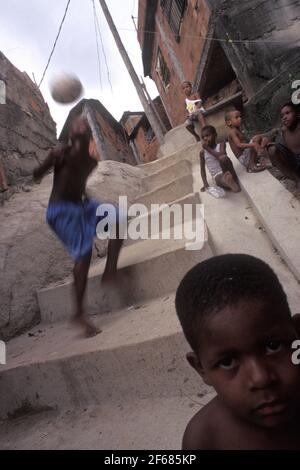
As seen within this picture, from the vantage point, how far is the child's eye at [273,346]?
822 millimetres

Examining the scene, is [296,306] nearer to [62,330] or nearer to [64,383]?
[64,383]

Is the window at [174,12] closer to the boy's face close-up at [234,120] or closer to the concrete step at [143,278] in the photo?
the boy's face close-up at [234,120]

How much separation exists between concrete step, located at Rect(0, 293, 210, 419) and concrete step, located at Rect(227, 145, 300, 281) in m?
0.76

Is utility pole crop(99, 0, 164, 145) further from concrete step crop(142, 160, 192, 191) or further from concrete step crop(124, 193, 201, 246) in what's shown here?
concrete step crop(124, 193, 201, 246)

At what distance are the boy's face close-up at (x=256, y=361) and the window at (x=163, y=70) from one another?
14290 mm

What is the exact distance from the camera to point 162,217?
3426 millimetres

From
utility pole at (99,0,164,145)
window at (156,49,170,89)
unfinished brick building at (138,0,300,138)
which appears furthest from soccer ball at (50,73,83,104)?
window at (156,49,170,89)

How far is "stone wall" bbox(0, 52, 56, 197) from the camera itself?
3.99 meters

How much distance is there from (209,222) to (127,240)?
4.30 feet

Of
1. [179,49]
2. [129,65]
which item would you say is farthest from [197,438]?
[179,49]

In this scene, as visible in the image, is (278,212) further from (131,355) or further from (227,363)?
(227,363)

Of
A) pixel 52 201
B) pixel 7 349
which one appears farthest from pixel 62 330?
pixel 52 201

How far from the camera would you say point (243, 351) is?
0.82 m
